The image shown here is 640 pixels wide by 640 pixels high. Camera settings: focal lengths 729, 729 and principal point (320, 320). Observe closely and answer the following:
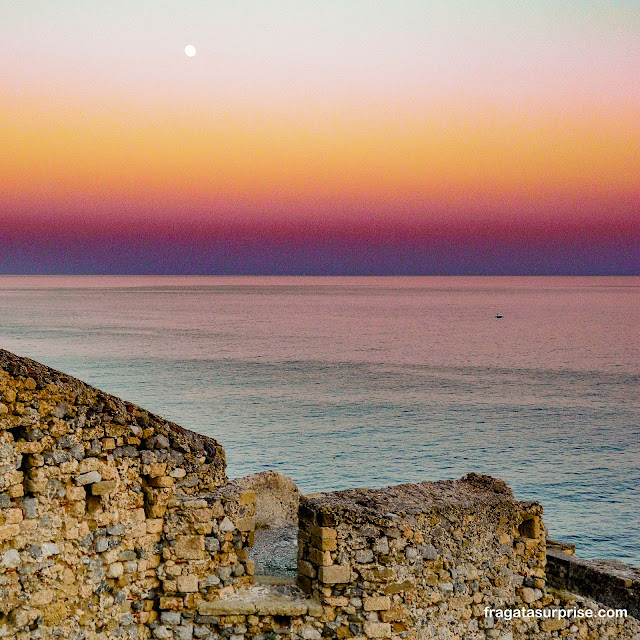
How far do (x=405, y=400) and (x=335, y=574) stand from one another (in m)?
59.4

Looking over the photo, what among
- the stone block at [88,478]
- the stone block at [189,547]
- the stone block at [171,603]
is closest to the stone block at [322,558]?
the stone block at [189,547]

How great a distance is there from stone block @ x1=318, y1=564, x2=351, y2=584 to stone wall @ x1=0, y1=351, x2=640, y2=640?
2 cm

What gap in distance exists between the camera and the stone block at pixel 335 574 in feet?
34.4

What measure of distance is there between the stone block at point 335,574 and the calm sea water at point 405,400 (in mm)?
27796

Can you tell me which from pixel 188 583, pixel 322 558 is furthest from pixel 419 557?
pixel 188 583

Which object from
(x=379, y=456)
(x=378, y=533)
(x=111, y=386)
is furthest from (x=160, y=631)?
(x=111, y=386)

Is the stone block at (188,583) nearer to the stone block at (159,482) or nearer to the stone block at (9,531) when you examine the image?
the stone block at (159,482)

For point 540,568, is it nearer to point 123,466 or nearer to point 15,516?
point 123,466

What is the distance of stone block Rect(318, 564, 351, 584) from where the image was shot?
34.4ft

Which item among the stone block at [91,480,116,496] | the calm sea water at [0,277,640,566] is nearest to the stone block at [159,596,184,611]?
the stone block at [91,480,116,496]

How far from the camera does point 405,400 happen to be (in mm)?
69312

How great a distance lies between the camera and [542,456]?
50469 millimetres

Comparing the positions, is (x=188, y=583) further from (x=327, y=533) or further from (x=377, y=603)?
(x=377, y=603)

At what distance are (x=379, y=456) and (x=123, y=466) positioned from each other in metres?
40.3
